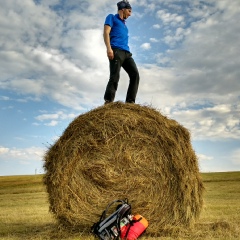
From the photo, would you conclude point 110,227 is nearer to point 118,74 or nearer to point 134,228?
point 134,228

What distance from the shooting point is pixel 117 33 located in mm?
→ 7746

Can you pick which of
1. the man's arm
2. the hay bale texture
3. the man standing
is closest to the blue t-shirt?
the man standing

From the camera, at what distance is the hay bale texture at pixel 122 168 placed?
21.7ft

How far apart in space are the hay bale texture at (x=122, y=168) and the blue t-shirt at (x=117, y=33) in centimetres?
147

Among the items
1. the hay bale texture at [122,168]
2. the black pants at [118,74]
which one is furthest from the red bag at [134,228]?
the black pants at [118,74]

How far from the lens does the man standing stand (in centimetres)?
743

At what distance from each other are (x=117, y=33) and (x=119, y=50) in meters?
0.36

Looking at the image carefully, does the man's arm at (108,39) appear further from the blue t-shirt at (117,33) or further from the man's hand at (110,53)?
the blue t-shirt at (117,33)

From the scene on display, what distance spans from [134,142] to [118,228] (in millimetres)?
1585

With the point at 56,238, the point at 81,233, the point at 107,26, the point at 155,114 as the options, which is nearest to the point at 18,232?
the point at 56,238

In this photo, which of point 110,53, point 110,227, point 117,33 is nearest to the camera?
point 110,227

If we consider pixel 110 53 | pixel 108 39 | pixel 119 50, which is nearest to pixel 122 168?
pixel 110 53

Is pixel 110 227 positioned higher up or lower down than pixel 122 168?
lower down

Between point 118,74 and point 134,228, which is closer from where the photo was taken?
point 134,228
